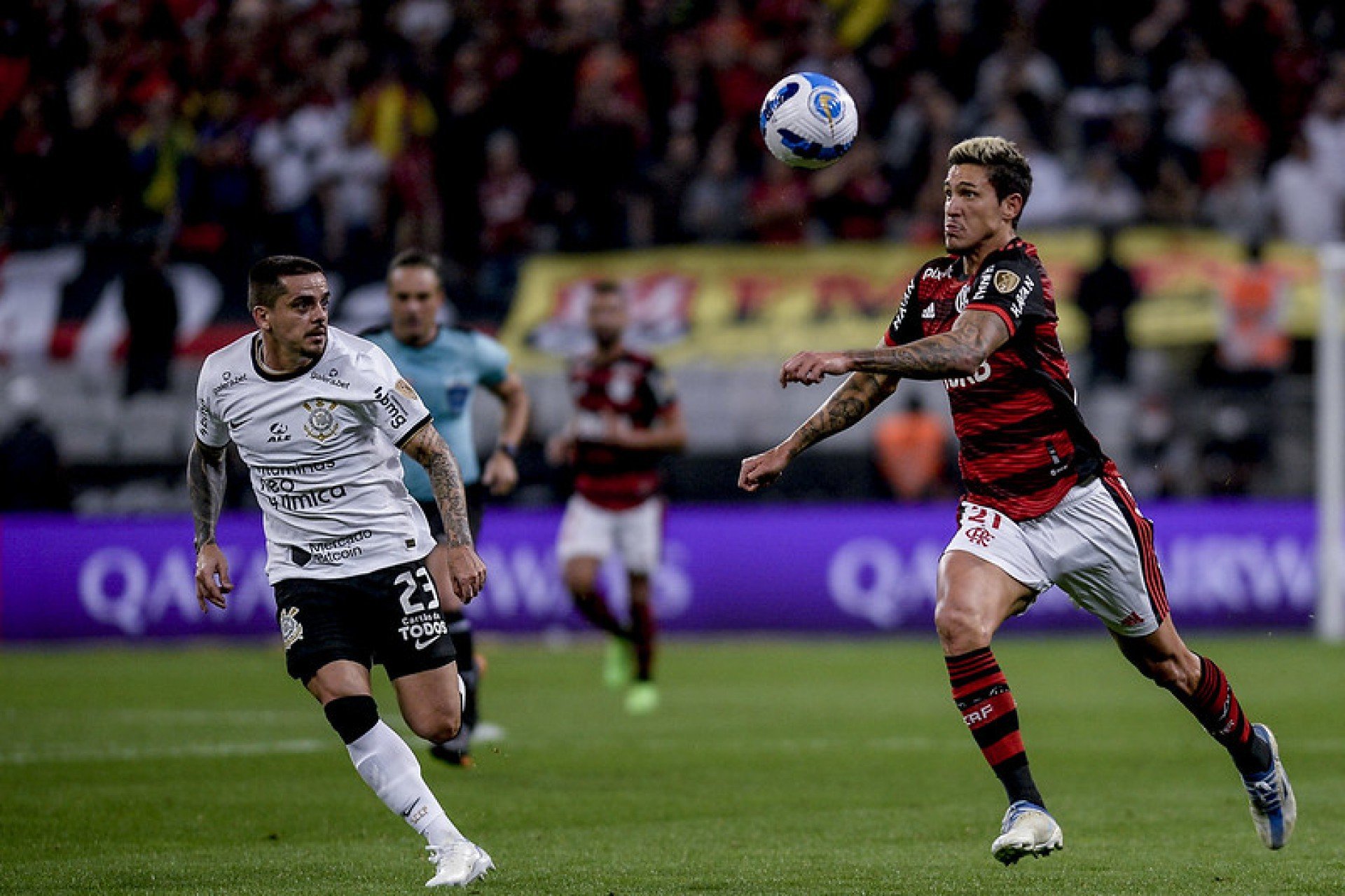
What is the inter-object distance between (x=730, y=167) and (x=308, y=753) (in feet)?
33.6

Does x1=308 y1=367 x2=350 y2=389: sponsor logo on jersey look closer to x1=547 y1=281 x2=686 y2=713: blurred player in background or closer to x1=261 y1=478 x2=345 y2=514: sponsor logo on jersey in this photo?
x1=261 y1=478 x2=345 y2=514: sponsor logo on jersey

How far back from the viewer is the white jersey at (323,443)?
7215 mm

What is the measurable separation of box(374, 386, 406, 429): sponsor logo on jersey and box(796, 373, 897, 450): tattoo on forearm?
1397mm

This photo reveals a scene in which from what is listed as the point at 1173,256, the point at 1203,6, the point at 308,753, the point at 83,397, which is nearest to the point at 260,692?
the point at 308,753

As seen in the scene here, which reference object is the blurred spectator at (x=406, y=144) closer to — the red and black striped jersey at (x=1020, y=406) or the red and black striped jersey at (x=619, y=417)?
the red and black striped jersey at (x=619, y=417)

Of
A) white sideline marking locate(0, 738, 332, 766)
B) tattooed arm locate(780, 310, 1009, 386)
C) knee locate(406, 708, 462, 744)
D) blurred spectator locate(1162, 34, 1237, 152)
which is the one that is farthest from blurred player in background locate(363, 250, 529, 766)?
blurred spectator locate(1162, 34, 1237, 152)

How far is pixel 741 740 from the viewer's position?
11.9 meters

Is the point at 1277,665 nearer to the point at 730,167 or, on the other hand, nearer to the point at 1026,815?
the point at 730,167

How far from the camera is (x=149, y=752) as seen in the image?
452 inches

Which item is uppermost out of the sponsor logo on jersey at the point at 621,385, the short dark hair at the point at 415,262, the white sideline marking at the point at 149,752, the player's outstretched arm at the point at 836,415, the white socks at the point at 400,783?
the short dark hair at the point at 415,262

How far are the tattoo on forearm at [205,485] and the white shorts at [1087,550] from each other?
2.68 meters

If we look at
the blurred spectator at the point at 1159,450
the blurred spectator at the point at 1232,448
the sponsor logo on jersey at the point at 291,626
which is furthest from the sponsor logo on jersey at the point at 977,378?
the blurred spectator at the point at 1232,448

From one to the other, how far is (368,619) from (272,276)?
4.08ft

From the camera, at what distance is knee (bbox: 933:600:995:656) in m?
7.08
